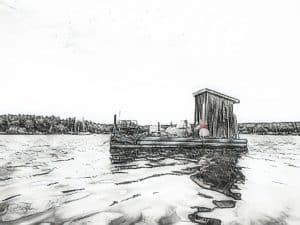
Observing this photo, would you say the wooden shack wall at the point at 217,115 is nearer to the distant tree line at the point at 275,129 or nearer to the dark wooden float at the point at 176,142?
the dark wooden float at the point at 176,142

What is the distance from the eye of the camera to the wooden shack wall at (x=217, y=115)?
25.2 meters

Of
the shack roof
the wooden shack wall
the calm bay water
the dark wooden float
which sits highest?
the shack roof

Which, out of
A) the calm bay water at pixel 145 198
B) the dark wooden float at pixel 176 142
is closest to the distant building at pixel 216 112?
the dark wooden float at pixel 176 142

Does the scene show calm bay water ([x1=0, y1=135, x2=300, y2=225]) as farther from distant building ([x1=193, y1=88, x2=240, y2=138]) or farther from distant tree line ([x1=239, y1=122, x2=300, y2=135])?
distant tree line ([x1=239, y1=122, x2=300, y2=135])

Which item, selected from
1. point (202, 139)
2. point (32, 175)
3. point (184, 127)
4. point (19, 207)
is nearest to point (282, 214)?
point (19, 207)

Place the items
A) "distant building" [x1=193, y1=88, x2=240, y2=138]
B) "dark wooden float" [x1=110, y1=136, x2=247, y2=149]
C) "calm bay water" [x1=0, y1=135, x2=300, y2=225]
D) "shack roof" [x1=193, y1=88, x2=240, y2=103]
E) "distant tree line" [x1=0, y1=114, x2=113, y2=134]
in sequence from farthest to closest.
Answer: "distant tree line" [x1=0, y1=114, x2=113, y2=134]
"distant building" [x1=193, y1=88, x2=240, y2=138]
"shack roof" [x1=193, y1=88, x2=240, y2=103]
"dark wooden float" [x1=110, y1=136, x2=247, y2=149]
"calm bay water" [x1=0, y1=135, x2=300, y2=225]

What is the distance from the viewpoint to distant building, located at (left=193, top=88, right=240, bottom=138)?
25.2 metres

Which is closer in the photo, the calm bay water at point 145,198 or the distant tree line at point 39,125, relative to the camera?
the calm bay water at point 145,198

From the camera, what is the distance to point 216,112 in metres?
25.4

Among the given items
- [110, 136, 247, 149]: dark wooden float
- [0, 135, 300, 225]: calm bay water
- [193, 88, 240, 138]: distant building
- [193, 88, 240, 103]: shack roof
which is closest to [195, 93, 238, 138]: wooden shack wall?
[193, 88, 240, 138]: distant building

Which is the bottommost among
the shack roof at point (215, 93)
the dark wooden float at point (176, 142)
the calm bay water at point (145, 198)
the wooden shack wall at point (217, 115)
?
the calm bay water at point (145, 198)

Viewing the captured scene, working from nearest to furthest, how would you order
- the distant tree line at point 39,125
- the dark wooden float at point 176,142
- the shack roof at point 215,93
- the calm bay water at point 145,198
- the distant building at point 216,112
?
the calm bay water at point 145,198 → the dark wooden float at point 176,142 → the shack roof at point 215,93 → the distant building at point 216,112 → the distant tree line at point 39,125

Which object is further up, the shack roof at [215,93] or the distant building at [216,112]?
the shack roof at [215,93]

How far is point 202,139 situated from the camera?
24094mm
